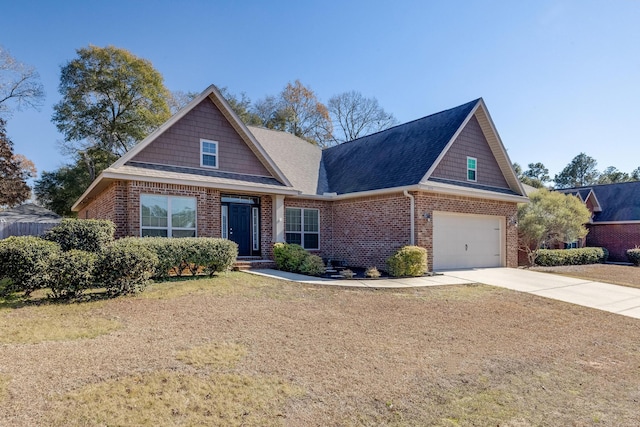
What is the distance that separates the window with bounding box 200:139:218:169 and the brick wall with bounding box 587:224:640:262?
2632cm

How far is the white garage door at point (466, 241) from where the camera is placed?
14.7 m

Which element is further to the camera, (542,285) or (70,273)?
(542,285)

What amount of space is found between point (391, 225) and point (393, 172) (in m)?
2.27

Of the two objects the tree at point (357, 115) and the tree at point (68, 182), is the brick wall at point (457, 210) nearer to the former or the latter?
the tree at point (357, 115)

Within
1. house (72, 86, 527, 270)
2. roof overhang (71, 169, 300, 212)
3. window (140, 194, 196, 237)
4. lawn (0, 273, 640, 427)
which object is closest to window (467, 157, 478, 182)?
house (72, 86, 527, 270)

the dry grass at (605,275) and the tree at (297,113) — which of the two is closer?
the dry grass at (605,275)

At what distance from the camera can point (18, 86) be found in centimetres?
2605

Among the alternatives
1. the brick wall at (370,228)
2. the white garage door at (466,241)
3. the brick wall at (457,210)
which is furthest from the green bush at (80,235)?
the white garage door at (466,241)

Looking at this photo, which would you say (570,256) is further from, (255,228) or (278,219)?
(255,228)

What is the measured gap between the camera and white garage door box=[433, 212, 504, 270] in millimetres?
14672

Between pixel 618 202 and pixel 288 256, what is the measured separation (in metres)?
25.2

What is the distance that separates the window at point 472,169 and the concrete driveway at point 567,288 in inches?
155

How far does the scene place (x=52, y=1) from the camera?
1293cm

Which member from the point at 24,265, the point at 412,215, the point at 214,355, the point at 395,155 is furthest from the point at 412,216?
the point at 24,265
